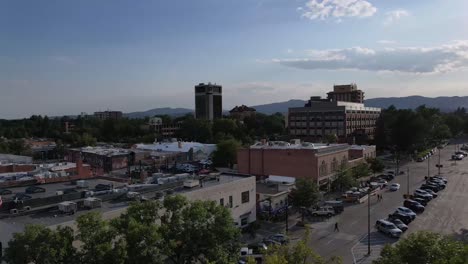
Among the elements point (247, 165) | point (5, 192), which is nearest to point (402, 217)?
point (247, 165)

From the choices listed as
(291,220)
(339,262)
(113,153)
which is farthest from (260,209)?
(113,153)

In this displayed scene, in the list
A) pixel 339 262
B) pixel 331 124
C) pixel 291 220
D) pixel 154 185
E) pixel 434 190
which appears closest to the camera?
pixel 339 262

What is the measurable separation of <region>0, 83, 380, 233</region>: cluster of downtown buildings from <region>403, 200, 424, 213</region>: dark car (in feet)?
35.5

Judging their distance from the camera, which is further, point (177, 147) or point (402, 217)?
point (177, 147)

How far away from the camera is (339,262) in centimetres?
1550

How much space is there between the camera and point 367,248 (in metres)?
30.6

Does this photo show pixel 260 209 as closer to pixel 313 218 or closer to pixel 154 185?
pixel 313 218

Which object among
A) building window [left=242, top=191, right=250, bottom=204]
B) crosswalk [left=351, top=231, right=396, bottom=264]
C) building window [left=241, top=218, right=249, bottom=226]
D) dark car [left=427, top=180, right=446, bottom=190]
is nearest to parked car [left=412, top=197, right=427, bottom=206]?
dark car [left=427, top=180, right=446, bottom=190]

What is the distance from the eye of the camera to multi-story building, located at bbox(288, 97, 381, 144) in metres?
96.3

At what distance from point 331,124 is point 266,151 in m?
47.8

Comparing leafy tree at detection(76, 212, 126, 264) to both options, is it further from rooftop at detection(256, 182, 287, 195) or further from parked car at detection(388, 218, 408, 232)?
parked car at detection(388, 218, 408, 232)

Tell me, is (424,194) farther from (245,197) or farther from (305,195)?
(245,197)

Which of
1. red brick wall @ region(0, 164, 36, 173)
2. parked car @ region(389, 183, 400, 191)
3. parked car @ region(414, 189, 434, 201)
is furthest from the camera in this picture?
parked car @ region(389, 183, 400, 191)

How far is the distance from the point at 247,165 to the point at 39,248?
134ft
